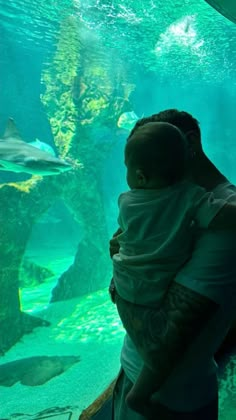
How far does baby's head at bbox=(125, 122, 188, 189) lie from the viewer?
101 cm

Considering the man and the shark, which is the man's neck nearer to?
the man

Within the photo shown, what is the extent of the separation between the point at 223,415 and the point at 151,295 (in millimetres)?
1268

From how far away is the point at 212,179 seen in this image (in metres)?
1.19

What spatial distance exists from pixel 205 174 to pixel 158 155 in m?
0.26

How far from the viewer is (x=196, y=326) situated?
95 cm

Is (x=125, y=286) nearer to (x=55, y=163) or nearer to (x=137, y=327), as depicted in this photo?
(x=137, y=327)

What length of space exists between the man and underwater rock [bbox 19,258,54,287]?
1160 cm

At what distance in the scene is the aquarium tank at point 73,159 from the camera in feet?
19.3

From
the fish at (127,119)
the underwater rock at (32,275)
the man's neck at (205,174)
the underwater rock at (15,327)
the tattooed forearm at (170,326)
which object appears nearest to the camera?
the tattooed forearm at (170,326)

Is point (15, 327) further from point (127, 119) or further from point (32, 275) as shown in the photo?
point (127, 119)

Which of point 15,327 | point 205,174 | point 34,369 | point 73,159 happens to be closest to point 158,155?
point 205,174

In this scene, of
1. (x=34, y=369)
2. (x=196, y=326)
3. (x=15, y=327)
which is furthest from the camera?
(x=15, y=327)

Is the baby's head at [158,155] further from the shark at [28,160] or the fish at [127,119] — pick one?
the fish at [127,119]

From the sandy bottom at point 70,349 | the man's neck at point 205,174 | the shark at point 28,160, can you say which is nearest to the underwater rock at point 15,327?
the sandy bottom at point 70,349
